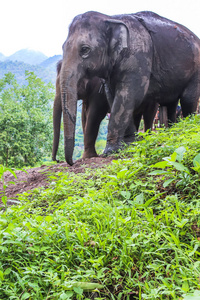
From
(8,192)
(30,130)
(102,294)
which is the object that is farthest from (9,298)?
(30,130)

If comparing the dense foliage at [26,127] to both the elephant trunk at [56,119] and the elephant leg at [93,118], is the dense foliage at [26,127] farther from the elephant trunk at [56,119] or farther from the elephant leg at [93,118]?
the elephant leg at [93,118]

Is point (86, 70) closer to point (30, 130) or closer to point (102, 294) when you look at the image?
point (102, 294)

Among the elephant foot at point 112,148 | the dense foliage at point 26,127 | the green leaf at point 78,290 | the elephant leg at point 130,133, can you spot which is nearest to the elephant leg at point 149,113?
the elephant leg at point 130,133

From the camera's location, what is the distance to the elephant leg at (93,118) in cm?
525


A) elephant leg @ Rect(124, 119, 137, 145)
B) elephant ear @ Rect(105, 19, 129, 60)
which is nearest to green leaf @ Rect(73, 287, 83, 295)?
elephant leg @ Rect(124, 119, 137, 145)

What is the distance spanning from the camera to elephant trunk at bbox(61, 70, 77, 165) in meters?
3.87

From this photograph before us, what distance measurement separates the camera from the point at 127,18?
464 centimetres

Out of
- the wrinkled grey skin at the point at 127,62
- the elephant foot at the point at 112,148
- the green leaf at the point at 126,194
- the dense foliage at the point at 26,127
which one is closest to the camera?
the green leaf at the point at 126,194

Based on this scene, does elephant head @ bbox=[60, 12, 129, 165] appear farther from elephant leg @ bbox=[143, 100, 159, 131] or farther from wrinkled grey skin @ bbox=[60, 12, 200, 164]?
elephant leg @ bbox=[143, 100, 159, 131]

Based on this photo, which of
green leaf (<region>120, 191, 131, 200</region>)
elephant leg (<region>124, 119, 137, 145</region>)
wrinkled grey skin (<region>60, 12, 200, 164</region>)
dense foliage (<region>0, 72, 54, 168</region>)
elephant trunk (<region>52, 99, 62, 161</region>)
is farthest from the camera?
dense foliage (<region>0, 72, 54, 168</region>)

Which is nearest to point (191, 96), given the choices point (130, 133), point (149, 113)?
point (149, 113)

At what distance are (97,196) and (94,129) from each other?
322 cm

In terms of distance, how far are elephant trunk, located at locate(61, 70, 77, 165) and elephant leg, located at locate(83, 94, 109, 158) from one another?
125 centimetres

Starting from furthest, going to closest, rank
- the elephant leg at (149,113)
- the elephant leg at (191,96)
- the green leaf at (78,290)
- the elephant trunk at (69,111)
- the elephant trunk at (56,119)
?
the elephant leg at (149,113)
the elephant trunk at (56,119)
the elephant leg at (191,96)
the elephant trunk at (69,111)
the green leaf at (78,290)
